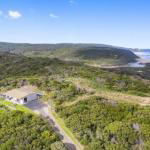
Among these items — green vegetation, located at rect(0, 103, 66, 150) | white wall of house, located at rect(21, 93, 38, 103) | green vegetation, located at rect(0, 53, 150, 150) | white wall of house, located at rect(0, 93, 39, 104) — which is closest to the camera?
green vegetation, located at rect(0, 53, 150, 150)

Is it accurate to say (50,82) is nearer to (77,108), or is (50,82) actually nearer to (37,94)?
(37,94)

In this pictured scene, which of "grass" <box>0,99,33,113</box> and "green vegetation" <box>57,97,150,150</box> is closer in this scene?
"green vegetation" <box>57,97,150,150</box>

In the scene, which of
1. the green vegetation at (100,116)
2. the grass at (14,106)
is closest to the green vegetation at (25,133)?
the grass at (14,106)

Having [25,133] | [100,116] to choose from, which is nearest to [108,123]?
[100,116]

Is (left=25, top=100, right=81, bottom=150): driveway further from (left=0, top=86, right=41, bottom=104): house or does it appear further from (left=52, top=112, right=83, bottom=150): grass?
(left=0, top=86, right=41, bottom=104): house

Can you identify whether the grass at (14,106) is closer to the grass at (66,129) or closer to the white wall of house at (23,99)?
the white wall of house at (23,99)

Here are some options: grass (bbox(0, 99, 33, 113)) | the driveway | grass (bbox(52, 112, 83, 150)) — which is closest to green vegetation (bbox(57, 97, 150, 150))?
grass (bbox(52, 112, 83, 150))

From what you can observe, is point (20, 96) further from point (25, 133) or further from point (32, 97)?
point (25, 133)

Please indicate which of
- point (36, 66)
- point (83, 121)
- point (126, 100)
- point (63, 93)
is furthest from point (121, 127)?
point (36, 66)
